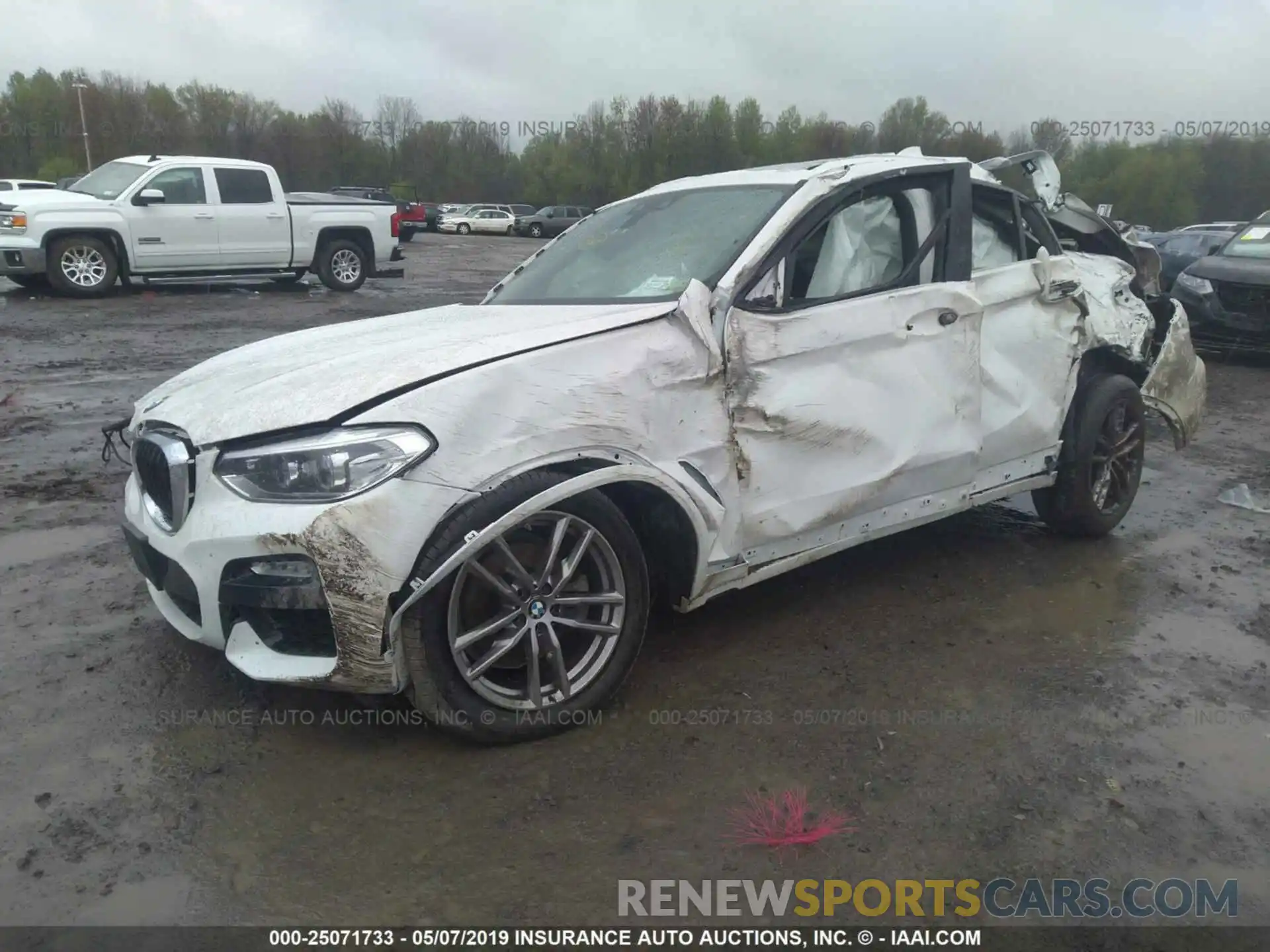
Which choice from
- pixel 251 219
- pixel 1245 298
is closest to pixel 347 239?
pixel 251 219

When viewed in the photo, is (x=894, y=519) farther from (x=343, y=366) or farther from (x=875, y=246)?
(x=343, y=366)

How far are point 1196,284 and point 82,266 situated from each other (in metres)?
14.0

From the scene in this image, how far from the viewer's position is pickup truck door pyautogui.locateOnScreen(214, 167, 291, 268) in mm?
14336

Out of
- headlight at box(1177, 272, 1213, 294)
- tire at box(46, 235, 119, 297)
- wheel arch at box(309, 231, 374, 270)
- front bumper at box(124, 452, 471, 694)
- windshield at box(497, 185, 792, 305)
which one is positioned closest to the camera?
front bumper at box(124, 452, 471, 694)

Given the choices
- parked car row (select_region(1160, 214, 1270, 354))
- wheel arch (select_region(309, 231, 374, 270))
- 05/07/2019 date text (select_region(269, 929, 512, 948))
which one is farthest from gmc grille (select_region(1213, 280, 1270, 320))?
wheel arch (select_region(309, 231, 374, 270))

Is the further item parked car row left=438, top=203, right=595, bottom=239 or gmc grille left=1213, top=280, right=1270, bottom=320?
parked car row left=438, top=203, right=595, bottom=239

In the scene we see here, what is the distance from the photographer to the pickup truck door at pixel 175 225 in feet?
44.6

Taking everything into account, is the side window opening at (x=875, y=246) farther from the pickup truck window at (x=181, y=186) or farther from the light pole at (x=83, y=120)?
the light pole at (x=83, y=120)

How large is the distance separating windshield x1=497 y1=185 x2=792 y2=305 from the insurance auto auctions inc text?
1.86m

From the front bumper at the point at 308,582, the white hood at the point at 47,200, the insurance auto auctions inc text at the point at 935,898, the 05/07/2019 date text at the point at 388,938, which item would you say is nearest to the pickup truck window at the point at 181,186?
the white hood at the point at 47,200

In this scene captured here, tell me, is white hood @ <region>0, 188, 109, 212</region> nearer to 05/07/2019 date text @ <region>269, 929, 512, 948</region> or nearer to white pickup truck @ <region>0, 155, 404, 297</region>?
white pickup truck @ <region>0, 155, 404, 297</region>

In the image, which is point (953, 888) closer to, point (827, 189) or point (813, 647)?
point (813, 647)

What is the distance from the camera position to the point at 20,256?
1292cm

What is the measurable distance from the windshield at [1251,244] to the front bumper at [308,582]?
11.7 metres
